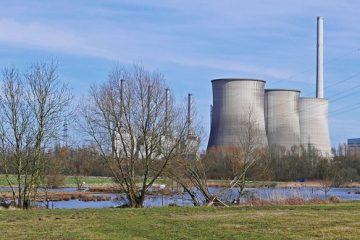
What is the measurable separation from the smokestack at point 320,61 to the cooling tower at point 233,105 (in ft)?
58.0

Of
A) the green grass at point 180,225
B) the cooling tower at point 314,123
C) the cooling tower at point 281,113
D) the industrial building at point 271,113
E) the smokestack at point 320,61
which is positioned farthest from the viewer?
the smokestack at point 320,61

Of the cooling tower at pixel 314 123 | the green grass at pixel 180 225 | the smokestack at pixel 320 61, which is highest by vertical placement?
the smokestack at pixel 320 61

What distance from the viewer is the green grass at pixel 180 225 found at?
8.73 metres

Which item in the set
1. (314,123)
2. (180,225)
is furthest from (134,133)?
(314,123)

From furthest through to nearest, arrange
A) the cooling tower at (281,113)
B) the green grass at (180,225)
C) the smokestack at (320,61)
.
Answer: the smokestack at (320,61) → the cooling tower at (281,113) → the green grass at (180,225)

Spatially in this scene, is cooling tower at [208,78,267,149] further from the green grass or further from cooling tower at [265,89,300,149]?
the green grass

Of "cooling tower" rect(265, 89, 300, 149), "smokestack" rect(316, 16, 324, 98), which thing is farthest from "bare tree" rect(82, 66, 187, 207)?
"smokestack" rect(316, 16, 324, 98)

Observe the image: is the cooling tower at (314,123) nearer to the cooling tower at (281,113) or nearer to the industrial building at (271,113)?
the industrial building at (271,113)

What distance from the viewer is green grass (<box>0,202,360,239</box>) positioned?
8.73 metres

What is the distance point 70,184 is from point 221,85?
683 inches

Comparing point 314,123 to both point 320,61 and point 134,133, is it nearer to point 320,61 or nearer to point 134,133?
point 320,61

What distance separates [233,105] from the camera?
51.8 metres

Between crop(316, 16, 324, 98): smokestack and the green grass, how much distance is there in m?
58.9

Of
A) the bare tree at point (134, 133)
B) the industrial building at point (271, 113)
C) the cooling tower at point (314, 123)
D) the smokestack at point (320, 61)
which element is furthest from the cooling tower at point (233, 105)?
the bare tree at point (134, 133)
